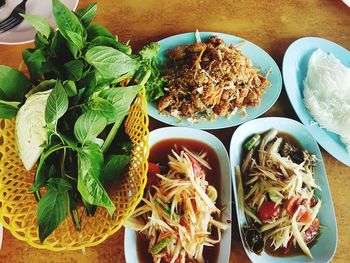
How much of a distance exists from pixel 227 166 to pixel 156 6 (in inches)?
38.2

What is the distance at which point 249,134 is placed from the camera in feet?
5.57

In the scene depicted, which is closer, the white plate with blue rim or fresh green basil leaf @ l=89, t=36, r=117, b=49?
fresh green basil leaf @ l=89, t=36, r=117, b=49

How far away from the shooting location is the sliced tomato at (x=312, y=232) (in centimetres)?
156

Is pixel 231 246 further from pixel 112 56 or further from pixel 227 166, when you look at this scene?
pixel 112 56

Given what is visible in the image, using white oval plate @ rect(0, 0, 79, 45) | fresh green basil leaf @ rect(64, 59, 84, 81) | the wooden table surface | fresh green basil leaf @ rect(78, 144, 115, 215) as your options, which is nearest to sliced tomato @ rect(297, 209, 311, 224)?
the wooden table surface

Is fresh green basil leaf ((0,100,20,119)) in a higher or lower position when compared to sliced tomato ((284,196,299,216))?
higher

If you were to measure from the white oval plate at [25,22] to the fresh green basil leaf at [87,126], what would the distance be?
74cm

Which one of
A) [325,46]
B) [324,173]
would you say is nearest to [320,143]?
[324,173]

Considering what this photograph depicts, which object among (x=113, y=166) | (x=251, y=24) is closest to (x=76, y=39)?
(x=113, y=166)

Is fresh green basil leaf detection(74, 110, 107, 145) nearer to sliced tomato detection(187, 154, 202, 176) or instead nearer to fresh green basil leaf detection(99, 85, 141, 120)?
fresh green basil leaf detection(99, 85, 141, 120)

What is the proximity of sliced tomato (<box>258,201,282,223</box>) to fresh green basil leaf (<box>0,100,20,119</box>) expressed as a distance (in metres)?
1.06

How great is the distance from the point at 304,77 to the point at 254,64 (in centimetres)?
28

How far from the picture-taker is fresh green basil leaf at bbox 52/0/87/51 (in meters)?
1.15

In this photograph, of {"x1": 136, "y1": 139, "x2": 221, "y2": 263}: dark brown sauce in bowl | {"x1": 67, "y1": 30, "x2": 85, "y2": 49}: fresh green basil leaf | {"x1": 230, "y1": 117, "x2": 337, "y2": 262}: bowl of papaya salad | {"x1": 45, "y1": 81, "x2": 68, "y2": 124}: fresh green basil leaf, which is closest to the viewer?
{"x1": 45, "y1": 81, "x2": 68, "y2": 124}: fresh green basil leaf
